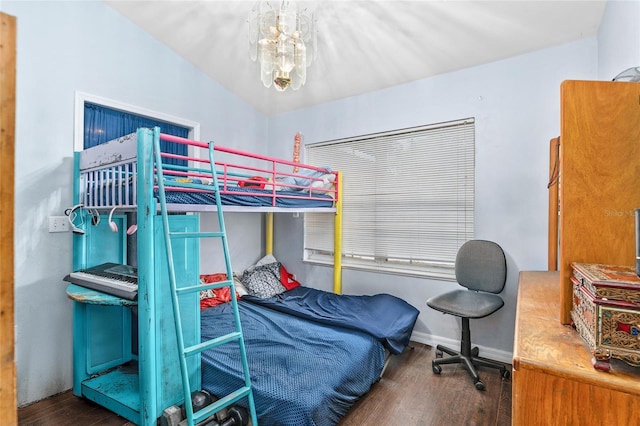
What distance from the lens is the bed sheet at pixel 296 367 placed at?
1661mm

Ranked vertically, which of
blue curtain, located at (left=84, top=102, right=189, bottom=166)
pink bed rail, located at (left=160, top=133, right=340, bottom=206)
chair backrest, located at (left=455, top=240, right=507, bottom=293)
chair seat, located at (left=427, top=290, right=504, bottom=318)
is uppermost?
blue curtain, located at (left=84, top=102, right=189, bottom=166)

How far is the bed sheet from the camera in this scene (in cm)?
166

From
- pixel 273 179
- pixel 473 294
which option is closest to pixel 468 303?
pixel 473 294

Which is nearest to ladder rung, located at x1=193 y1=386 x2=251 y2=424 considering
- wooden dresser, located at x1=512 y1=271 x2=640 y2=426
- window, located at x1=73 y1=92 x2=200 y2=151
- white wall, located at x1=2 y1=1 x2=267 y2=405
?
wooden dresser, located at x1=512 y1=271 x2=640 y2=426

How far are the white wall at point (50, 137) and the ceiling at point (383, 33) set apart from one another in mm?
348

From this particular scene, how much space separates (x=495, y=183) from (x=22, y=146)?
363 centimetres

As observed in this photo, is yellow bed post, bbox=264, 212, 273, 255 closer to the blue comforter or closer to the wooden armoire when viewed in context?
the blue comforter

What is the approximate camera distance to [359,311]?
2805 mm

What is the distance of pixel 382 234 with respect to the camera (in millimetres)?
3381

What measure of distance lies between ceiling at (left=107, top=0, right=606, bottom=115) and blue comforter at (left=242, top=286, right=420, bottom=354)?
2232 mm

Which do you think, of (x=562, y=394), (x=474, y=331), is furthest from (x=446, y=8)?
(x=474, y=331)

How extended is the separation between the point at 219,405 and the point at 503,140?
2849 millimetres

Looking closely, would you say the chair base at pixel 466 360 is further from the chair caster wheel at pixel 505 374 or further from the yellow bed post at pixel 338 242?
the yellow bed post at pixel 338 242

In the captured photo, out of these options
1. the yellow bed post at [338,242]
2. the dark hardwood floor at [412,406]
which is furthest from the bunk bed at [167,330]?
the yellow bed post at [338,242]
